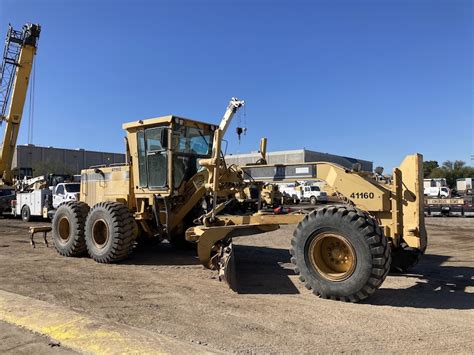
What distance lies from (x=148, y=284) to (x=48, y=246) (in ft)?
21.2

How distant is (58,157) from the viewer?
75.4m

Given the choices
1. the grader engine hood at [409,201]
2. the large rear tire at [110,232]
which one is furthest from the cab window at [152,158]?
the grader engine hood at [409,201]

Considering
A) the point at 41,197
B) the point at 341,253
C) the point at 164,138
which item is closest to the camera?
the point at 341,253

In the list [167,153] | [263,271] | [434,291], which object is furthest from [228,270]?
[167,153]

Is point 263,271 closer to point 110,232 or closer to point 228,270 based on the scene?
point 228,270

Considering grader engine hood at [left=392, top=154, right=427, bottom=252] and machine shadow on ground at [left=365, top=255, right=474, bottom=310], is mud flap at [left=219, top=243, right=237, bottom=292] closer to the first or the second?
machine shadow on ground at [left=365, top=255, right=474, bottom=310]

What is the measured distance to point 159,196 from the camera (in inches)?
A: 399

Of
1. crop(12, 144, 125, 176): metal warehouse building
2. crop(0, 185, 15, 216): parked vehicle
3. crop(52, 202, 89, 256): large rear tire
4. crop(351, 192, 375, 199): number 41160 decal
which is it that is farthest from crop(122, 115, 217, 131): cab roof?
crop(12, 144, 125, 176): metal warehouse building

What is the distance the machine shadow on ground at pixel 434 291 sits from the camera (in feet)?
20.9

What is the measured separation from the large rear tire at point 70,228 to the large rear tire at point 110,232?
60 cm

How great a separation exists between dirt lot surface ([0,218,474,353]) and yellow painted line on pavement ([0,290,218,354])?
0.28 meters

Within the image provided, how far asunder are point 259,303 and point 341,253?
1.41 meters

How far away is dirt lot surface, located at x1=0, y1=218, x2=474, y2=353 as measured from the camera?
15.9 feet

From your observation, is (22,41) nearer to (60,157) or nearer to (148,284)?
(148,284)
